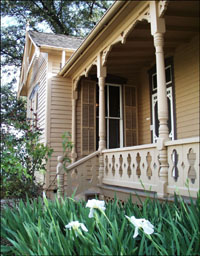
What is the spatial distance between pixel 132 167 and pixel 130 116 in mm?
3773

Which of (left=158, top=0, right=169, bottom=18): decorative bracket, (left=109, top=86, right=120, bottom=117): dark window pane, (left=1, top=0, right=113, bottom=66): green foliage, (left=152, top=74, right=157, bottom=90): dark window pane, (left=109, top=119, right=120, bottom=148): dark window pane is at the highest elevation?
(left=1, top=0, right=113, bottom=66): green foliage

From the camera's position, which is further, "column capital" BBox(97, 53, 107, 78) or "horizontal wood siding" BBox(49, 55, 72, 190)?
"horizontal wood siding" BBox(49, 55, 72, 190)

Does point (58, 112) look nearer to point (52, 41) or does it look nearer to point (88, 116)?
point (88, 116)

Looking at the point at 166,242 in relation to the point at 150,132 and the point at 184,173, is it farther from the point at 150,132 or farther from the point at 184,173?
the point at 150,132

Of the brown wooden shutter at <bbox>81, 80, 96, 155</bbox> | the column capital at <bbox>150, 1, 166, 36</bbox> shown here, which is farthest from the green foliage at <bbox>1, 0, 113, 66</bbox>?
the column capital at <bbox>150, 1, 166, 36</bbox>

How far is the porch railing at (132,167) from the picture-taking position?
4.86 metres

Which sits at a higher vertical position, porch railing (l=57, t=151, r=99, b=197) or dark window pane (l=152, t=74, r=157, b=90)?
dark window pane (l=152, t=74, r=157, b=90)

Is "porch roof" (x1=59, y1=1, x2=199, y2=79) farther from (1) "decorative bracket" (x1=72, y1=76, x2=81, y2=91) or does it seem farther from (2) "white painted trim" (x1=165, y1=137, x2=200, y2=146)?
(2) "white painted trim" (x1=165, y1=137, x2=200, y2=146)

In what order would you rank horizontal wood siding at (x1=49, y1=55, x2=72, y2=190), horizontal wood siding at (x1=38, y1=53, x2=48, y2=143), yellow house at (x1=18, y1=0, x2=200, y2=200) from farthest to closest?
horizontal wood siding at (x1=38, y1=53, x2=48, y2=143) → horizontal wood siding at (x1=49, y1=55, x2=72, y2=190) → yellow house at (x1=18, y1=0, x2=200, y2=200)

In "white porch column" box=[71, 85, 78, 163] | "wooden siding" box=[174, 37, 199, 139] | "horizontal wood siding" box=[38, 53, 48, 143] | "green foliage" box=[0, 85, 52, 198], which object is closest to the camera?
"green foliage" box=[0, 85, 52, 198]

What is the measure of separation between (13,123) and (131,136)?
3758 mm

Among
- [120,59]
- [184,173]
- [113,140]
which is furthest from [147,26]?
[113,140]

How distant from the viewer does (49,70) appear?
9.21m

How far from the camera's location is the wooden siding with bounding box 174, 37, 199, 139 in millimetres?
6492
